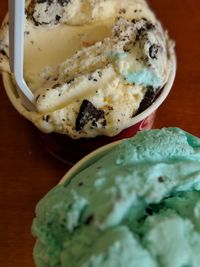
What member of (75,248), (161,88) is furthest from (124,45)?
(75,248)

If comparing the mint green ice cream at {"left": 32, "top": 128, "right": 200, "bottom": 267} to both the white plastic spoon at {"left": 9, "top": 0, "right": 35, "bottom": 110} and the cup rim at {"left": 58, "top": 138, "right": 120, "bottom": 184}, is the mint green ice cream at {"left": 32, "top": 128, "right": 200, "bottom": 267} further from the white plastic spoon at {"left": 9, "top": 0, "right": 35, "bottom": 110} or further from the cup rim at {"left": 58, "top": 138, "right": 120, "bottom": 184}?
the white plastic spoon at {"left": 9, "top": 0, "right": 35, "bottom": 110}

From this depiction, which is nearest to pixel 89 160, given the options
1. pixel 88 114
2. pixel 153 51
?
pixel 88 114

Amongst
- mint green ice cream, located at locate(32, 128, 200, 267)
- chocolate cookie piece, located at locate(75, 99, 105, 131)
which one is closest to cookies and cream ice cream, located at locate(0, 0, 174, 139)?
chocolate cookie piece, located at locate(75, 99, 105, 131)

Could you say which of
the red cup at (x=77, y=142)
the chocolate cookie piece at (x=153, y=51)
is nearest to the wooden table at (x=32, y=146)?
the red cup at (x=77, y=142)

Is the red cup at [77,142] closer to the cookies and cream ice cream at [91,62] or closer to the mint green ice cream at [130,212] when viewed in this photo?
the cookies and cream ice cream at [91,62]

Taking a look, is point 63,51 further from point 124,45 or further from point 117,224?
point 117,224

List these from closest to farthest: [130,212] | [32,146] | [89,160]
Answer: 1. [130,212]
2. [89,160]
3. [32,146]

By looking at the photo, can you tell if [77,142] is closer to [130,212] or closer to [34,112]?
[34,112]
